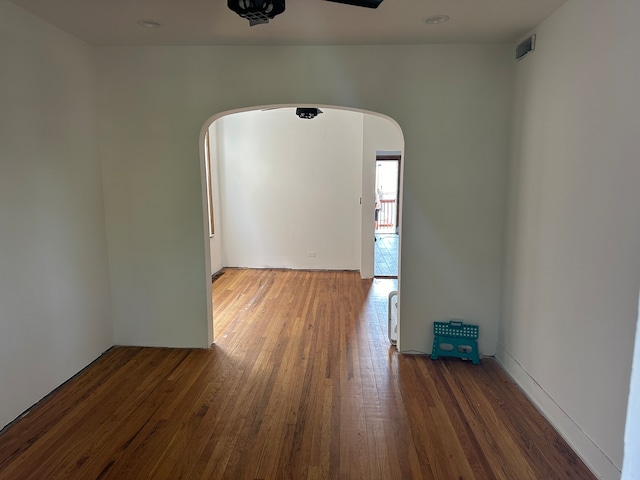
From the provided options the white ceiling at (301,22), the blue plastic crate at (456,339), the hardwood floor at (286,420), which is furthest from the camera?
the blue plastic crate at (456,339)

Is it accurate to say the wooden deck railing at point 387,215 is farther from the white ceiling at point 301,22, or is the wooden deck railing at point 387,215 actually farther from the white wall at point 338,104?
the white ceiling at point 301,22

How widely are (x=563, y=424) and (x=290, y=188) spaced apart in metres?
5.14

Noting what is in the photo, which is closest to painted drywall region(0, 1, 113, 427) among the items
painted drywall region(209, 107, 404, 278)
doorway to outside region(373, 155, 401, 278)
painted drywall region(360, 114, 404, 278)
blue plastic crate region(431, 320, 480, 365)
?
blue plastic crate region(431, 320, 480, 365)

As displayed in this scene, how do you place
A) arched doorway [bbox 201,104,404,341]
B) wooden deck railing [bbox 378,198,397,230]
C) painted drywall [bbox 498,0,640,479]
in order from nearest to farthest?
painted drywall [bbox 498,0,640,479]
arched doorway [bbox 201,104,404,341]
wooden deck railing [bbox 378,198,397,230]

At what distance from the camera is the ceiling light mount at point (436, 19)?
260cm

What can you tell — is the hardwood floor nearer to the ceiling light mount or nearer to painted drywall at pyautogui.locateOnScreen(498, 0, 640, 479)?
painted drywall at pyautogui.locateOnScreen(498, 0, 640, 479)

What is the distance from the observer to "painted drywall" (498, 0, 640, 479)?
189 centimetres

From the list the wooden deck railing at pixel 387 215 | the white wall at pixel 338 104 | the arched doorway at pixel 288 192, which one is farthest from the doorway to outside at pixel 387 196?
the white wall at pixel 338 104

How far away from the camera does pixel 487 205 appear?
3.31 meters

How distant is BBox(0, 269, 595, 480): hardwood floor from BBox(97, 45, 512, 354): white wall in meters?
0.51

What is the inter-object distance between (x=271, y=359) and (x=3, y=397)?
6.10 feet

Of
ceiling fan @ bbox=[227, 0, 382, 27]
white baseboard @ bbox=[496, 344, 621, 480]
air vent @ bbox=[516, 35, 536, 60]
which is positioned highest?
air vent @ bbox=[516, 35, 536, 60]

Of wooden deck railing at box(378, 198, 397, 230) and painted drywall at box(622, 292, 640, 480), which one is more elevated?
painted drywall at box(622, 292, 640, 480)

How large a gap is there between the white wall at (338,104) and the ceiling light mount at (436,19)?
1.56ft
